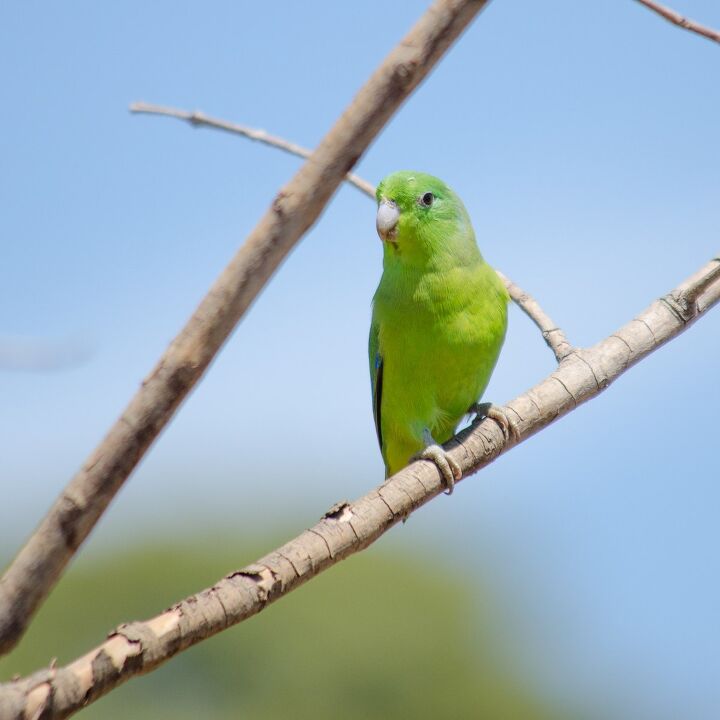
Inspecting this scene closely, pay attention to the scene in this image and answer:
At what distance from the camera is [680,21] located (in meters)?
3.96

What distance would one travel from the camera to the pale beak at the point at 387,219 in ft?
20.6

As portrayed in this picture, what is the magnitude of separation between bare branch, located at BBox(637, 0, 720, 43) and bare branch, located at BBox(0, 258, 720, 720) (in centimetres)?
127

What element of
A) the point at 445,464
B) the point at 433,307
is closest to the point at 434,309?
the point at 433,307

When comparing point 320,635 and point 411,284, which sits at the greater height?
point 320,635

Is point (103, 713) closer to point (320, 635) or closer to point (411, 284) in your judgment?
point (320, 635)

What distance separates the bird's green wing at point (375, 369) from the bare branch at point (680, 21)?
3174mm

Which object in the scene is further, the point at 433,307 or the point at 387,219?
the point at 433,307

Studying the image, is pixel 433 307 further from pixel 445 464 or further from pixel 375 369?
pixel 445 464

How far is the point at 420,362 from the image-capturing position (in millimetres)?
6492

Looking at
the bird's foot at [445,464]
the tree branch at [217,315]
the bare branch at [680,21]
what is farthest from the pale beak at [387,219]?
the tree branch at [217,315]

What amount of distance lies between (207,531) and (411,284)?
22.3m

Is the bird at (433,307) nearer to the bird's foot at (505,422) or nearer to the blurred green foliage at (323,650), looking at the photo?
the bird's foot at (505,422)

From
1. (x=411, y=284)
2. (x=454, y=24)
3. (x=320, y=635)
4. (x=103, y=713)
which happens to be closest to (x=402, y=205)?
(x=411, y=284)

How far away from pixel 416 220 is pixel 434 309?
552 millimetres
